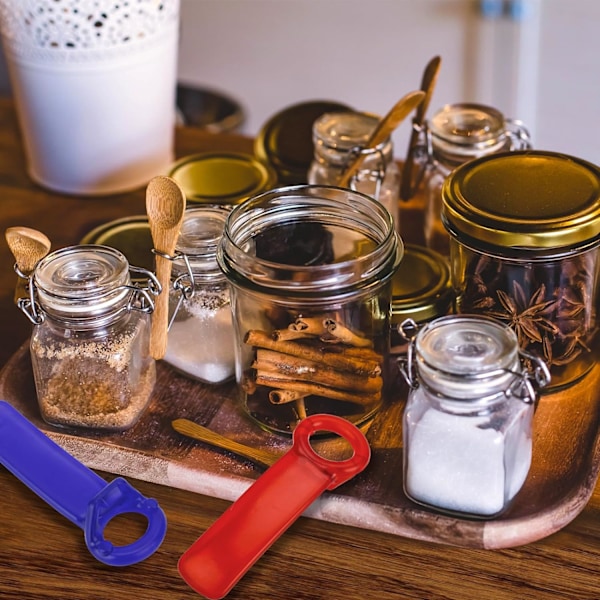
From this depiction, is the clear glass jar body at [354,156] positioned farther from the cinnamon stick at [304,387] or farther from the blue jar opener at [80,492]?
the blue jar opener at [80,492]

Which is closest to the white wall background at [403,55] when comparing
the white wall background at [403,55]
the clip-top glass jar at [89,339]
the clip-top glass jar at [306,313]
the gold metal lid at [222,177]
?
the white wall background at [403,55]

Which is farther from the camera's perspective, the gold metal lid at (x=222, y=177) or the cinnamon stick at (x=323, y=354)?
the gold metal lid at (x=222, y=177)

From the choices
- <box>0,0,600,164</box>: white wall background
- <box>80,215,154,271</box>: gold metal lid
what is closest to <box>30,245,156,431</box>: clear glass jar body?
<box>80,215,154,271</box>: gold metal lid

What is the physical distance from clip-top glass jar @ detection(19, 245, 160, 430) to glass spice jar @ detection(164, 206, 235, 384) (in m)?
0.05

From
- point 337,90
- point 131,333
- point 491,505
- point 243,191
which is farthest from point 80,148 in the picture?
point 337,90

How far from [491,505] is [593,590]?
91 millimetres

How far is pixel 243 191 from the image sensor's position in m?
1.02

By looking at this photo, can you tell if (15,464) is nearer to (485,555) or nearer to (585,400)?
(485,555)

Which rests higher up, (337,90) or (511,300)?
(511,300)

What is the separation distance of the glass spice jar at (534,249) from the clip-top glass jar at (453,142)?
10 cm

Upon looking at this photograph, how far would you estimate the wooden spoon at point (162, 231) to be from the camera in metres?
0.79

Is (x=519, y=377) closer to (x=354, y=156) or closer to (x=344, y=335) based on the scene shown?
(x=344, y=335)

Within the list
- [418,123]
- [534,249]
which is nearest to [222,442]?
[534,249]

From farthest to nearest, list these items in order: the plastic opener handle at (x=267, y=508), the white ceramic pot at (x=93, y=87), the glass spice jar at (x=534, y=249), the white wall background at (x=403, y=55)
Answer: the white wall background at (x=403, y=55)
the white ceramic pot at (x=93, y=87)
the glass spice jar at (x=534, y=249)
the plastic opener handle at (x=267, y=508)
